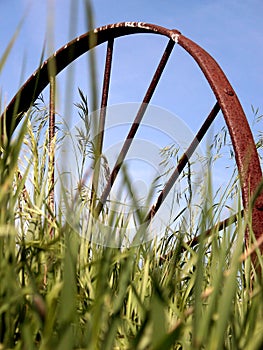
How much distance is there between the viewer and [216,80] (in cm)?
189

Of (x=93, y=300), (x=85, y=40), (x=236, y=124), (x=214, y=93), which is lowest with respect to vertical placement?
(x=93, y=300)

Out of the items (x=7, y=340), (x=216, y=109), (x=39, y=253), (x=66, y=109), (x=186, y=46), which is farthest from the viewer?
(x=216, y=109)

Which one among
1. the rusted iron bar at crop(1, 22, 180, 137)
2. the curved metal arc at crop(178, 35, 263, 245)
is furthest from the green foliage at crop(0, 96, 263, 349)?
the rusted iron bar at crop(1, 22, 180, 137)

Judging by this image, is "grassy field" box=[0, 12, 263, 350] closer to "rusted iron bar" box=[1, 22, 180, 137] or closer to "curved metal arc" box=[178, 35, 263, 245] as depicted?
"curved metal arc" box=[178, 35, 263, 245]

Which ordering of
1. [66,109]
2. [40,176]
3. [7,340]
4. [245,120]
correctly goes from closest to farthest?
[66,109] → [7,340] → [40,176] → [245,120]

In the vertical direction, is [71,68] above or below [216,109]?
below

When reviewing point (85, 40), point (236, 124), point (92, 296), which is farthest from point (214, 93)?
point (92, 296)

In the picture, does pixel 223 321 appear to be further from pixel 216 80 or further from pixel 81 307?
pixel 216 80

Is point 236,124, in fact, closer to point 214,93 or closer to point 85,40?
point 214,93

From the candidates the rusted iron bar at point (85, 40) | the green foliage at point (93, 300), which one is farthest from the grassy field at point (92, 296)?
the rusted iron bar at point (85, 40)

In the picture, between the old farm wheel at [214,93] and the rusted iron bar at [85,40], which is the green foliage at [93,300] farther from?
the rusted iron bar at [85,40]

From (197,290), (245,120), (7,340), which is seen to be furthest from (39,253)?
(245,120)

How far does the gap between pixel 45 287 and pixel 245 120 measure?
103cm

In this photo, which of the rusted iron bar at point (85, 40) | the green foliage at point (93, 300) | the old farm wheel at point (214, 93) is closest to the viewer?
the green foliage at point (93, 300)
